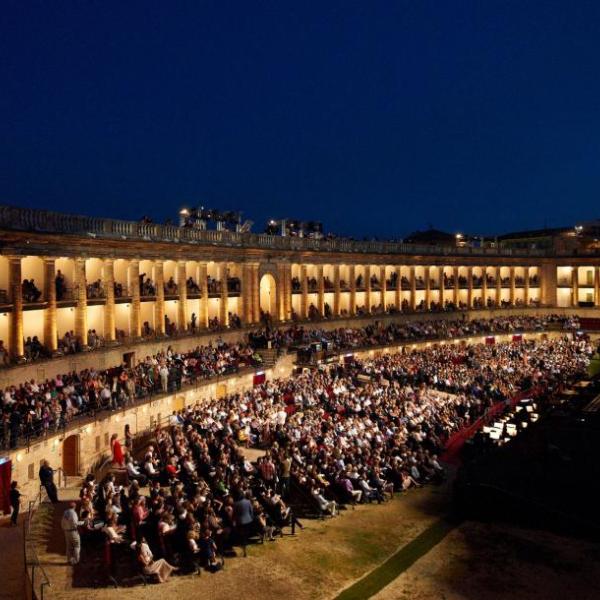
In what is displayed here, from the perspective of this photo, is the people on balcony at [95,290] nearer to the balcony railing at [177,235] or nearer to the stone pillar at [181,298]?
the balcony railing at [177,235]

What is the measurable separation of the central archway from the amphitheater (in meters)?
0.15

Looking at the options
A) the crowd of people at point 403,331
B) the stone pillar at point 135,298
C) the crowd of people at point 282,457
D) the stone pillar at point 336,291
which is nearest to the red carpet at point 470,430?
the crowd of people at point 282,457

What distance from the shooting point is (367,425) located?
32.7 metres

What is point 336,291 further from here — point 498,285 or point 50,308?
point 50,308

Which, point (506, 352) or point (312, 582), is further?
point (506, 352)

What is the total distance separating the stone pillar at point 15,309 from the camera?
110ft

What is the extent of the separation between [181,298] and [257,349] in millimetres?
7341

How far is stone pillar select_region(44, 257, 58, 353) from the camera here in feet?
119

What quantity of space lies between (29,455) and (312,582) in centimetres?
1295

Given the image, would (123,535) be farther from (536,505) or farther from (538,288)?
(538,288)

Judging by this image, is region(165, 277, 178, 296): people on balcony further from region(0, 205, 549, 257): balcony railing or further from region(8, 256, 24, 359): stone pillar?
region(8, 256, 24, 359): stone pillar

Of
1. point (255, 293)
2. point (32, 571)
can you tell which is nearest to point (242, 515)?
point (32, 571)

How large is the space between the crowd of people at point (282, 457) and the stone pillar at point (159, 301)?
419 inches

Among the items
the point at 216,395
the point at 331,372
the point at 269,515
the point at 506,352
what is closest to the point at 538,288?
the point at 506,352
